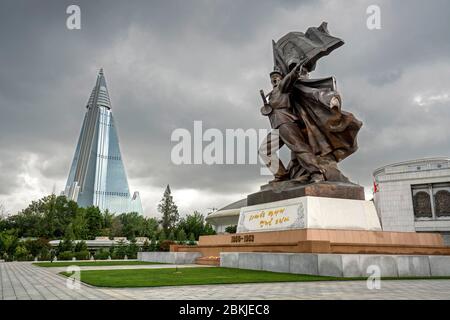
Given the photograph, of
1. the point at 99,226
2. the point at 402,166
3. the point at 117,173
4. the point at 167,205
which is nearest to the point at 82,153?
the point at 117,173

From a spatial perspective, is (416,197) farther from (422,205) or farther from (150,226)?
(150,226)

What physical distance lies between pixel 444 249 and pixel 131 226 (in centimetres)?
5599

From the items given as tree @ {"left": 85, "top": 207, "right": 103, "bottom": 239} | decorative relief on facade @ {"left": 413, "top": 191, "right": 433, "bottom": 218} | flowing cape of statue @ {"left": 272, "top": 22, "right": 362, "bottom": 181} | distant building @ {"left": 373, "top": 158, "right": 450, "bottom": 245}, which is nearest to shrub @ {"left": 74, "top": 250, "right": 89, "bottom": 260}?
flowing cape of statue @ {"left": 272, "top": 22, "right": 362, "bottom": 181}

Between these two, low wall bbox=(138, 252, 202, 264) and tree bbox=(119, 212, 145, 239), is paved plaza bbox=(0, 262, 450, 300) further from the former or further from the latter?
tree bbox=(119, 212, 145, 239)

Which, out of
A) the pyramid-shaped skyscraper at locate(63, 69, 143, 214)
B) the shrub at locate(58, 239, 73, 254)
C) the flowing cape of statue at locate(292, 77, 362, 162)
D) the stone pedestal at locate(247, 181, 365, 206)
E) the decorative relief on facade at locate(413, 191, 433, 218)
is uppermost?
the pyramid-shaped skyscraper at locate(63, 69, 143, 214)

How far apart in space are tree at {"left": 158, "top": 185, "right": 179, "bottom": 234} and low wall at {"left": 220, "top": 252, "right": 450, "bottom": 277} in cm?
4717

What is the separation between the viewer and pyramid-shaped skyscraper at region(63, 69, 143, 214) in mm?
117562

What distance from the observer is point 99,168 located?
11931 cm

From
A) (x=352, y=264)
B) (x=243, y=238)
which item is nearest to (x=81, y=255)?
(x=243, y=238)

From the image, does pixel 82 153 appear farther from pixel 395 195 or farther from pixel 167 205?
pixel 395 195

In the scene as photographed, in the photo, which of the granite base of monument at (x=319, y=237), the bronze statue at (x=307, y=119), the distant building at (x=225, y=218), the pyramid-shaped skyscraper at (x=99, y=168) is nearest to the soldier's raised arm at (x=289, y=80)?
the bronze statue at (x=307, y=119)

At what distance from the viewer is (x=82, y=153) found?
12138 centimetres

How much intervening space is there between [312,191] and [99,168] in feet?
375
